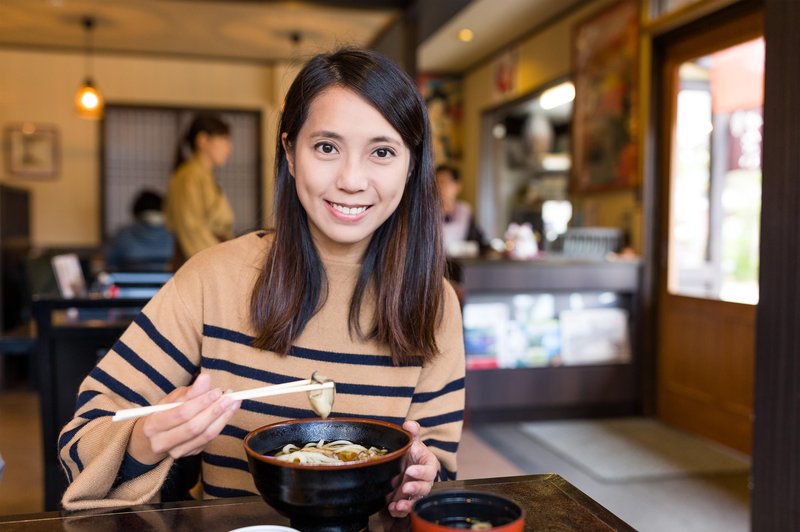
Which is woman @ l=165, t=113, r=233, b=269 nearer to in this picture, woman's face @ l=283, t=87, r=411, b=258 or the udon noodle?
woman's face @ l=283, t=87, r=411, b=258

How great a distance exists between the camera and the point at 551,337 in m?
4.22

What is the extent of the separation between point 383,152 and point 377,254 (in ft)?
0.72

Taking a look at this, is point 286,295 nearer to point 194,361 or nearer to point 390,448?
point 194,361

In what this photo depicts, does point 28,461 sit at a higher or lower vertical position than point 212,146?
lower

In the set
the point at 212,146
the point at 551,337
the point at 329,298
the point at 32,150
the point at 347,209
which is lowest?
the point at 551,337

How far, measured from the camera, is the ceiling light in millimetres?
5627

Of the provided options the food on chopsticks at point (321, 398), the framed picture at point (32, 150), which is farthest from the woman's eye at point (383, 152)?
the framed picture at point (32, 150)

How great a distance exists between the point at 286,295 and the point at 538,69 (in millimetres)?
5197

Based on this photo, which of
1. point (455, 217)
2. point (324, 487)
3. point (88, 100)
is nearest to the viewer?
point (324, 487)

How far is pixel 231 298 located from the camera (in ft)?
3.91

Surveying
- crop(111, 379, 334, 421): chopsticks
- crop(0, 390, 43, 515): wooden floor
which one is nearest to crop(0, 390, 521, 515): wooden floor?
crop(0, 390, 43, 515): wooden floor

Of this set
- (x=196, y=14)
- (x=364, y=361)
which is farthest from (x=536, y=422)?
(x=196, y=14)

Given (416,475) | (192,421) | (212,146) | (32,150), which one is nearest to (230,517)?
(192,421)

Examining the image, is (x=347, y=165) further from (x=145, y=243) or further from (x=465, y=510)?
(x=145, y=243)
